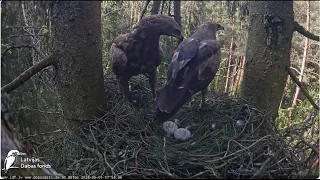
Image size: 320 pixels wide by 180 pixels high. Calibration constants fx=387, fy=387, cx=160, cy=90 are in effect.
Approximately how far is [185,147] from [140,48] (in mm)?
876

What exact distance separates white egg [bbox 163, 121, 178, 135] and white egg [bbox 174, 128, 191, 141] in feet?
0.13

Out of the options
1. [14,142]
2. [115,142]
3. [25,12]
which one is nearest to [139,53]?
[115,142]

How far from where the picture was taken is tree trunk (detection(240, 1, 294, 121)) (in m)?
2.47

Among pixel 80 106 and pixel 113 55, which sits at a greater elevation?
pixel 113 55

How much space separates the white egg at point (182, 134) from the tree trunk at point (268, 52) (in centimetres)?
53

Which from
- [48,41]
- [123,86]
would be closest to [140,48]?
[123,86]

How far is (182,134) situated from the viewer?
97.9 inches

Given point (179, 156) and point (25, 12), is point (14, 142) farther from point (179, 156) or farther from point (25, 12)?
point (25, 12)

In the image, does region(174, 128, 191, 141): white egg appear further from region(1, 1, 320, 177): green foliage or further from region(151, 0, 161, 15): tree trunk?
region(151, 0, 161, 15): tree trunk

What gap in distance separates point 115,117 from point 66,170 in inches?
23.7

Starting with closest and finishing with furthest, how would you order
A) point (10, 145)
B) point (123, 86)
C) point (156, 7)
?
point (10, 145) → point (123, 86) → point (156, 7)

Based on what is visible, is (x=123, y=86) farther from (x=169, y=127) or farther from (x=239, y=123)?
(x=239, y=123)

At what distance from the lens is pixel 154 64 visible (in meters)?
3.00

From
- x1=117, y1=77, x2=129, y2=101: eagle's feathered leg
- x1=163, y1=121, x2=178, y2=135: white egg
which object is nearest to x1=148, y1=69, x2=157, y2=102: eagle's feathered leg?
x1=117, y1=77, x2=129, y2=101: eagle's feathered leg
